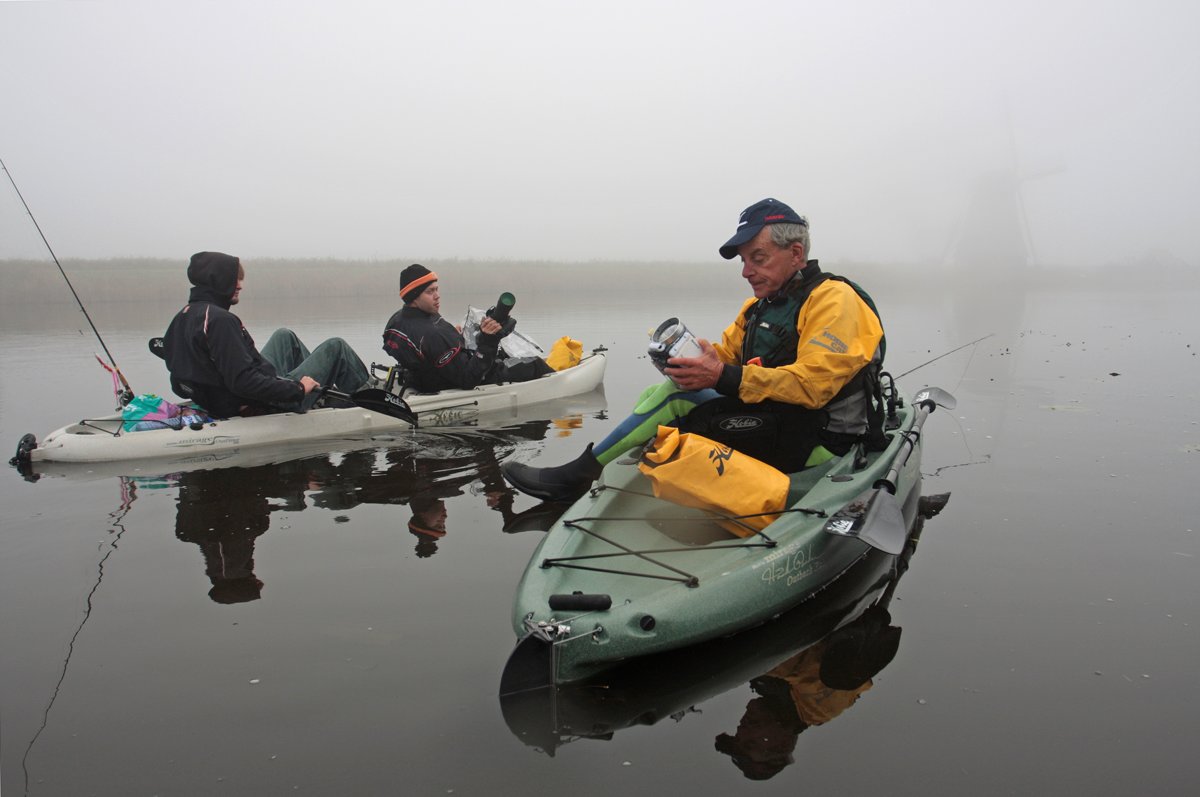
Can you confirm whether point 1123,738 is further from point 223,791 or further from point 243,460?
point 243,460

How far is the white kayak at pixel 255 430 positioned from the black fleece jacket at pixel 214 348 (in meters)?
0.38

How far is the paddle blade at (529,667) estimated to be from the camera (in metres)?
3.35

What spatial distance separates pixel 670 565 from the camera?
4.03 metres

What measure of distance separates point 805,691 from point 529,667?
1254mm

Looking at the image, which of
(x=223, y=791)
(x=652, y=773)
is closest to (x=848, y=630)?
(x=652, y=773)

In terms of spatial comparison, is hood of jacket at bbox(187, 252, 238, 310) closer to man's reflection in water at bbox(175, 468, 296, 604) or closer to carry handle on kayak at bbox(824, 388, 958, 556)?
man's reflection in water at bbox(175, 468, 296, 604)

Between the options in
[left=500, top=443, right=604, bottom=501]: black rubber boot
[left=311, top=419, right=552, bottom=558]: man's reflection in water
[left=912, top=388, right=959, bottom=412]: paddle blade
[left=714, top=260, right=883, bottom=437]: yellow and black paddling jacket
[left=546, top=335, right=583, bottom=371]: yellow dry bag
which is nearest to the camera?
[left=714, top=260, right=883, bottom=437]: yellow and black paddling jacket

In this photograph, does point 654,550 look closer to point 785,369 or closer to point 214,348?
point 785,369

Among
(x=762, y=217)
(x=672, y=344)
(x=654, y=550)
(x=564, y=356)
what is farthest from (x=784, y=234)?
(x=564, y=356)

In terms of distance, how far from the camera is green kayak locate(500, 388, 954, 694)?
3406 millimetres

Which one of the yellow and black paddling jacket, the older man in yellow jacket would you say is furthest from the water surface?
the yellow and black paddling jacket

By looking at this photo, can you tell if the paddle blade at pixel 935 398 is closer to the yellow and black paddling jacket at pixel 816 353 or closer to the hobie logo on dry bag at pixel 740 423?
the yellow and black paddling jacket at pixel 816 353

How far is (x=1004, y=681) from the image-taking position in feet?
12.1

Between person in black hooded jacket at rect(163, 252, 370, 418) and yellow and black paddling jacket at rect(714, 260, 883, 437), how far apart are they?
4697 millimetres
